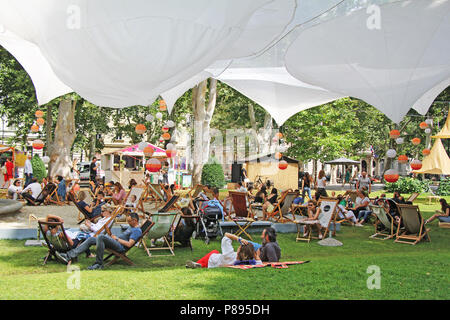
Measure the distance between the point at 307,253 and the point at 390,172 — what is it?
9.86ft

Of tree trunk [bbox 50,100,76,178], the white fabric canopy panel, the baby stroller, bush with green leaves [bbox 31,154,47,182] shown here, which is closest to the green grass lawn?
the baby stroller

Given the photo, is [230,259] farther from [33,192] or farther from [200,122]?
[200,122]

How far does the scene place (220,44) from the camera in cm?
486

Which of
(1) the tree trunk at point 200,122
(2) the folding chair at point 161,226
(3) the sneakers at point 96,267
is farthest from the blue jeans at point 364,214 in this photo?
(1) the tree trunk at point 200,122

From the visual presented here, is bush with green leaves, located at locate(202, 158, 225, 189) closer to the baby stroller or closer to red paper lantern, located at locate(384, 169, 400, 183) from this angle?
the baby stroller

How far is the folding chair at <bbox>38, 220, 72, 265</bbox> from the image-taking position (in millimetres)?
6906

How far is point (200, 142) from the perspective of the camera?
23281mm

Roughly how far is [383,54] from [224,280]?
433 centimetres

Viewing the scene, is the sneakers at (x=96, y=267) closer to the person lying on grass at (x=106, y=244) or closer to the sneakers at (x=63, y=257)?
the person lying on grass at (x=106, y=244)

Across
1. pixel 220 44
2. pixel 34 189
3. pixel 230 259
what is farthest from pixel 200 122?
pixel 220 44

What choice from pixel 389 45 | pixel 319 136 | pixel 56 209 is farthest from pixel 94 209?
pixel 319 136

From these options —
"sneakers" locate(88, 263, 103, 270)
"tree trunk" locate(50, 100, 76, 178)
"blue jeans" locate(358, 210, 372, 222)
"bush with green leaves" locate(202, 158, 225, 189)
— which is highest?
"tree trunk" locate(50, 100, 76, 178)

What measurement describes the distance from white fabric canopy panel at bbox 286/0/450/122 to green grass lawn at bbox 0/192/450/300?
2985 mm

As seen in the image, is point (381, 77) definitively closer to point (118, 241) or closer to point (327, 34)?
point (327, 34)
